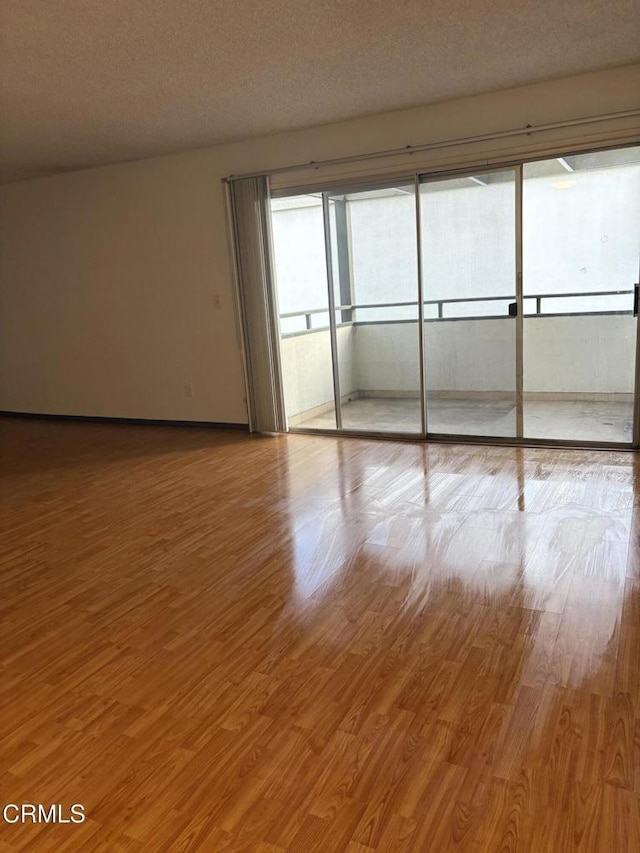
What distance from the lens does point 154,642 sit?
251 cm

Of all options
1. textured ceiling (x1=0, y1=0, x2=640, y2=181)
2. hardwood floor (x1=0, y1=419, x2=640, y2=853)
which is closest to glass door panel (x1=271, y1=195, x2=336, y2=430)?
textured ceiling (x1=0, y1=0, x2=640, y2=181)

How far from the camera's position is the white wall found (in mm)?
5039

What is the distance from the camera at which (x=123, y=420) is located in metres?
7.07

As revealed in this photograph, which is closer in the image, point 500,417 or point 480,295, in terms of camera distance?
point 480,295

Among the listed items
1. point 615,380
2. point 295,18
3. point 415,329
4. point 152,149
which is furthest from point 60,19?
point 615,380

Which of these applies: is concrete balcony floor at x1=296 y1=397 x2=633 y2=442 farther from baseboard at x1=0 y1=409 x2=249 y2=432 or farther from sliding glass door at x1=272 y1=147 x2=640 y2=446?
baseboard at x1=0 y1=409 x2=249 y2=432

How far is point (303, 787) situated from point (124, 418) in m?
5.85

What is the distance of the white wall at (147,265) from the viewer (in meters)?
5.04

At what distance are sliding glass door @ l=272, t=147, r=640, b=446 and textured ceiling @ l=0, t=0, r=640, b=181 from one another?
2.48ft

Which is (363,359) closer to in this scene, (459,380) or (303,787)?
(459,380)

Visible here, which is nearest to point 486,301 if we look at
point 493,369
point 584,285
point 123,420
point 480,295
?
point 480,295
